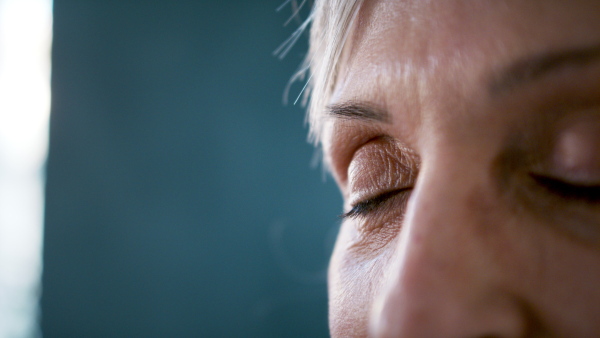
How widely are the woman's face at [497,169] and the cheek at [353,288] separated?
41 millimetres

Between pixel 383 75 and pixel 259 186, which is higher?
pixel 383 75

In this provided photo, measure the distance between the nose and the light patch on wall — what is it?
5.17ft

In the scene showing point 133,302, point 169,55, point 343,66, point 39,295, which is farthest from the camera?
point 169,55

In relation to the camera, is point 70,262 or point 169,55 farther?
point 169,55

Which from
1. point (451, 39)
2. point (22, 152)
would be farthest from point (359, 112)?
point (22, 152)

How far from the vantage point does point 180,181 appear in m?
1.84

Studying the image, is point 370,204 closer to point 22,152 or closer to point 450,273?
point 450,273

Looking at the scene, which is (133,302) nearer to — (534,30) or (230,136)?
(230,136)

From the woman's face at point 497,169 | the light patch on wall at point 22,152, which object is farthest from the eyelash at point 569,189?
the light patch on wall at point 22,152

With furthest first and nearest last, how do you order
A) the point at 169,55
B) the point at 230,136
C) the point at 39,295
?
the point at 230,136 < the point at 169,55 < the point at 39,295

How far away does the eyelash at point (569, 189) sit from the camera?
331 mm

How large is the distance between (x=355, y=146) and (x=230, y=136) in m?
1.55

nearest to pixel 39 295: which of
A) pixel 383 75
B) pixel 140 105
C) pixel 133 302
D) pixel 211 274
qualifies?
pixel 133 302

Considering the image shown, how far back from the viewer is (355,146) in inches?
20.6
